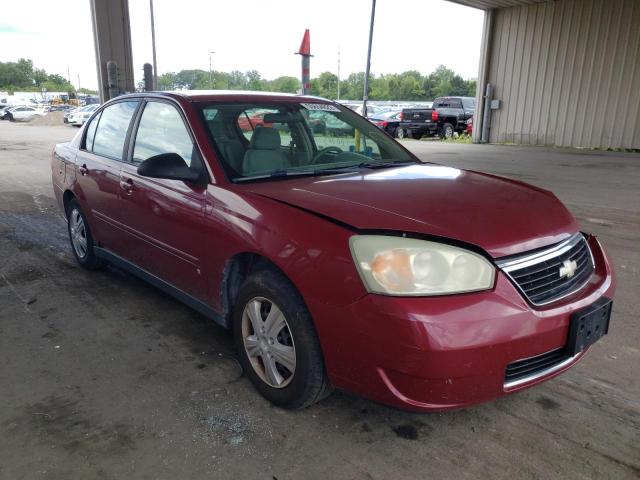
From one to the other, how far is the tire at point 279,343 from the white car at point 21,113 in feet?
157

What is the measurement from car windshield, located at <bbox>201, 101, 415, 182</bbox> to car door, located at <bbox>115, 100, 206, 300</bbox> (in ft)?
0.76

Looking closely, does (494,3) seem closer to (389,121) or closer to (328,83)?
(389,121)

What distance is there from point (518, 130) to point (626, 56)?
3.96 metres

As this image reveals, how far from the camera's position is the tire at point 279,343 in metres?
2.41

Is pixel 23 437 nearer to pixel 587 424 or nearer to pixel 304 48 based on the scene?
pixel 587 424

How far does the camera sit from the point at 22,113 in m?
44.0

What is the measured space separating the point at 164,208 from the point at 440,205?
5.64ft

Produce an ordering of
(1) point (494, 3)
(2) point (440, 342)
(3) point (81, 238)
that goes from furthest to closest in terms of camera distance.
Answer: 1. (1) point (494, 3)
2. (3) point (81, 238)
3. (2) point (440, 342)

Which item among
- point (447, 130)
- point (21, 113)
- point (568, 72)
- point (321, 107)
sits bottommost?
point (21, 113)

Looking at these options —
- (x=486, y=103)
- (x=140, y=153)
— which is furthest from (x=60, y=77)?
(x=140, y=153)

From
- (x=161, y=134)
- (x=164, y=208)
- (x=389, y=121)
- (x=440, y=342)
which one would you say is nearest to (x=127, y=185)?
(x=161, y=134)

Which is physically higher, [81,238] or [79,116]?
[81,238]

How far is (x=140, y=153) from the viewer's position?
12.2 ft

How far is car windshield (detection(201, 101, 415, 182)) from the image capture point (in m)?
3.17
